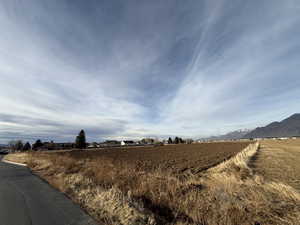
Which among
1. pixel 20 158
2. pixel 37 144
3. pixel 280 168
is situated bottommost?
pixel 280 168

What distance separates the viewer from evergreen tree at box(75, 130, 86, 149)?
9024 cm

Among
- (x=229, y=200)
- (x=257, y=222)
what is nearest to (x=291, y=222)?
(x=257, y=222)

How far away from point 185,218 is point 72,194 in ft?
16.8

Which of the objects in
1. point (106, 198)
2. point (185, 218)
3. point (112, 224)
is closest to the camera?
point (112, 224)

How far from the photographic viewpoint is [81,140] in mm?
90562

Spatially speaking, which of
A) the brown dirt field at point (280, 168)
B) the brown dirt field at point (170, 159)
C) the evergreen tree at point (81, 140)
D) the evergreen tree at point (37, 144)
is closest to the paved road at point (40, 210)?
the brown dirt field at point (170, 159)

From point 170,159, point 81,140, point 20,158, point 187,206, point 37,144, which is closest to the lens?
point 187,206

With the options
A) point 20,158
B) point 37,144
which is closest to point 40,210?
point 20,158

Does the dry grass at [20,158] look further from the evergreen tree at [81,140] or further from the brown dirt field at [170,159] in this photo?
the evergreen tree at [81,140]

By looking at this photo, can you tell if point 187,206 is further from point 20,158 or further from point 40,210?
point 20,158

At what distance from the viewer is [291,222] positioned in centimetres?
438

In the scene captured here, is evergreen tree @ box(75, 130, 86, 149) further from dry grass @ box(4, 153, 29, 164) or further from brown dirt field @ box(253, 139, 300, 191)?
brown dirt field @ box(253, 139, 300, 191)

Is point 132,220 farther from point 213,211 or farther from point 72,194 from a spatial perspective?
point 72,194

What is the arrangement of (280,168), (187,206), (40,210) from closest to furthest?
1. (187,206)
2. (40,210)
3. (280,168)
